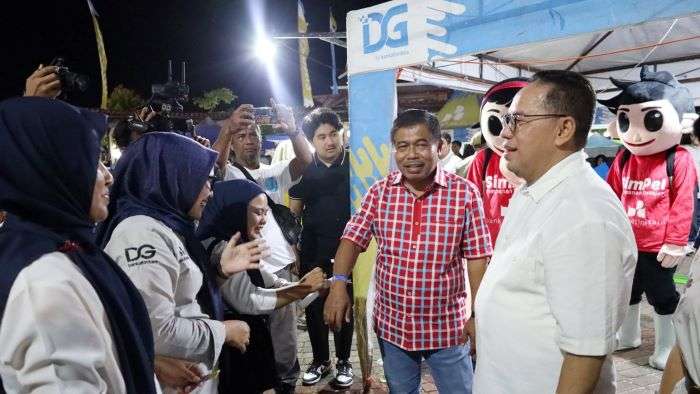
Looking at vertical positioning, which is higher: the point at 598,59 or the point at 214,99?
the point at 214,99

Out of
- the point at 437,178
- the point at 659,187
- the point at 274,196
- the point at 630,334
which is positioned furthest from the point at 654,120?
the point at 274,196

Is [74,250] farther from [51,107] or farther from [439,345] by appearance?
[439,345]

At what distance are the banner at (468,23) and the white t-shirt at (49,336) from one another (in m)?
3.06

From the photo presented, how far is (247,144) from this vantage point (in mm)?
4086

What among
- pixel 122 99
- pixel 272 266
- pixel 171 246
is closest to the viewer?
pixel 171 246

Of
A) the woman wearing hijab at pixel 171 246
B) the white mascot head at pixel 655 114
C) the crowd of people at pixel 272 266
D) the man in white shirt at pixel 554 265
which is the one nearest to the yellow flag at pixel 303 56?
the white mascot head at pixel 655 114

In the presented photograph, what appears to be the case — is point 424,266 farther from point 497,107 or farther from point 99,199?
point 497,107

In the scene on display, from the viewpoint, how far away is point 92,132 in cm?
133

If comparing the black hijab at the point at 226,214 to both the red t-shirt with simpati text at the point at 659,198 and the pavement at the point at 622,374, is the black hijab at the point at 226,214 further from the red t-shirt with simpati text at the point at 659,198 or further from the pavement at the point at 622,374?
the red t-shirt with simpati text at the point at 659,198

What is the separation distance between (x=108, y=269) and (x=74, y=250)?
141 mm

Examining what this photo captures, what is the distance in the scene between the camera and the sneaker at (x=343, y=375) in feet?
12.9

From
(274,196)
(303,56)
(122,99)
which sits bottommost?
(274,196)

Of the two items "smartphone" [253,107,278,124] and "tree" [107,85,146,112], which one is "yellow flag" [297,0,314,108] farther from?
"tree" [107,85,146,112]

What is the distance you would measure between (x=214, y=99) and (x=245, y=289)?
97.7ft
